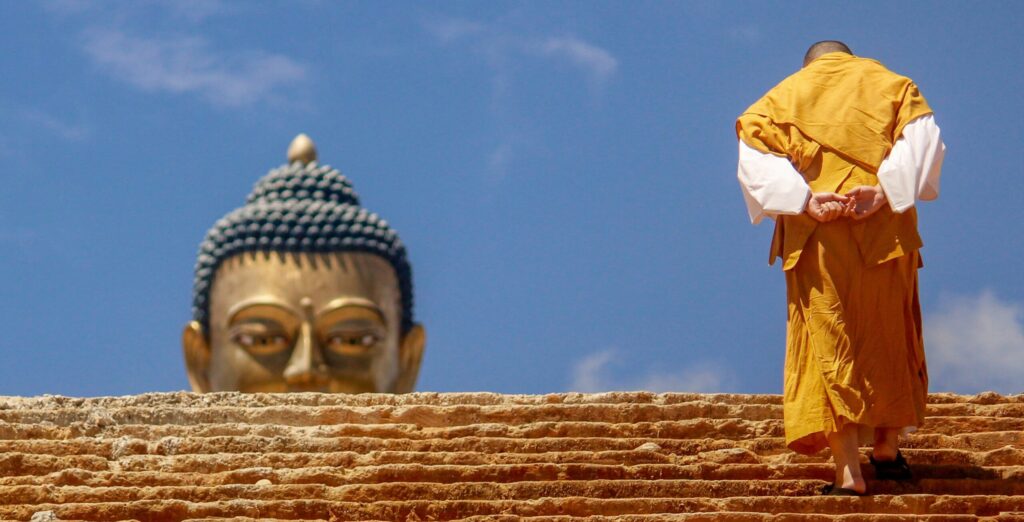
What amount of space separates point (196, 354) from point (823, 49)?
7.78 metres

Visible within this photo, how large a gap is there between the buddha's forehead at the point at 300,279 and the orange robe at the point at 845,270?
6.89 m

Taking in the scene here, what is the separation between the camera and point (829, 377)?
6.84 meters

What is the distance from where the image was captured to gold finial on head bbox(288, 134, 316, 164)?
14.8m

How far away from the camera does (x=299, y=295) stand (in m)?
14.0

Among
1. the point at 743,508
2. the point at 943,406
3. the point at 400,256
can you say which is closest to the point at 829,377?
the point at 743,508

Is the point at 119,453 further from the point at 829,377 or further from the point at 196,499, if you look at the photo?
the point at 829,377

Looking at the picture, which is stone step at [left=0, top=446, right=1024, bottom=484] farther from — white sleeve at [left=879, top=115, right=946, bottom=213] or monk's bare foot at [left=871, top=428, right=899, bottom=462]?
white sleeve at [left=879, top=115, right=946, bottom=213]

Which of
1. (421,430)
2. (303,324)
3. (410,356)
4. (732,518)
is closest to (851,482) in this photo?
(732,518)

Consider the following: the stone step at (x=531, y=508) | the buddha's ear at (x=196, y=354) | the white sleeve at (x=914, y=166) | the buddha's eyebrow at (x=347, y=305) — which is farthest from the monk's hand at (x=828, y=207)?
the buddha's ear at (x=196, y=354)

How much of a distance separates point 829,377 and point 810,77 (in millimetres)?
1281

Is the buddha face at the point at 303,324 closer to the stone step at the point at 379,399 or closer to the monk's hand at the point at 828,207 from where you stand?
the stone step at the point at 379,399

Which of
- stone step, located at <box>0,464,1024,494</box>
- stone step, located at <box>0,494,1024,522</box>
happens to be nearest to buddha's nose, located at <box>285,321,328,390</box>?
stone step, located at <box>0,464,1024,494</box>

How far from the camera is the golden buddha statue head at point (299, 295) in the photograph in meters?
13.9

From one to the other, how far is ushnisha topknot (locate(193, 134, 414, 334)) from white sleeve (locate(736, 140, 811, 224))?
707 cm
